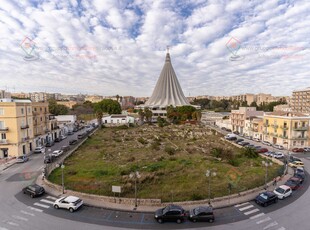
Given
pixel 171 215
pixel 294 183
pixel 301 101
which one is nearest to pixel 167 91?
pixel 301 101

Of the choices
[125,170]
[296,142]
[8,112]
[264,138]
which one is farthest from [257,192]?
[8,112]

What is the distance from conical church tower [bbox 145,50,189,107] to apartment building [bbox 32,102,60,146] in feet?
211

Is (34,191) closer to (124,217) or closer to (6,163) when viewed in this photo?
(124,217)

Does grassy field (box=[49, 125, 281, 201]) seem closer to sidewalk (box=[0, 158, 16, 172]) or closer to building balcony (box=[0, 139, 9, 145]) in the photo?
sidewalk (box=[0, 158, 16, 172])

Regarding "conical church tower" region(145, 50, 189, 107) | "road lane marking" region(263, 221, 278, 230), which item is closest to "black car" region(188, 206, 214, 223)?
"road lane marking" region(263, 221, 278, 230)

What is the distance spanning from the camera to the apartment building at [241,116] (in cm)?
5032

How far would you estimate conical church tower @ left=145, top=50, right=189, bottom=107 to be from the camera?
340ft

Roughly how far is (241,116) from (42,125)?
48.7 meters

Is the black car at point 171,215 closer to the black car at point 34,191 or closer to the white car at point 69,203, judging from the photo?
the white car at point 69,203

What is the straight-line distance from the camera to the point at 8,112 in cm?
2853

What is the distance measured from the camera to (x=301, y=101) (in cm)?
8494

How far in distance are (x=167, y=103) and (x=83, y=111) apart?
4333cm

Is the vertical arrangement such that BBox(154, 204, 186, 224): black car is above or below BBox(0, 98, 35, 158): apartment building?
below

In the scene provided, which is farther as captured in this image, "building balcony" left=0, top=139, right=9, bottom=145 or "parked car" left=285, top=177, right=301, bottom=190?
"building balcony" left=0, top=139, right=9, bottom=145
